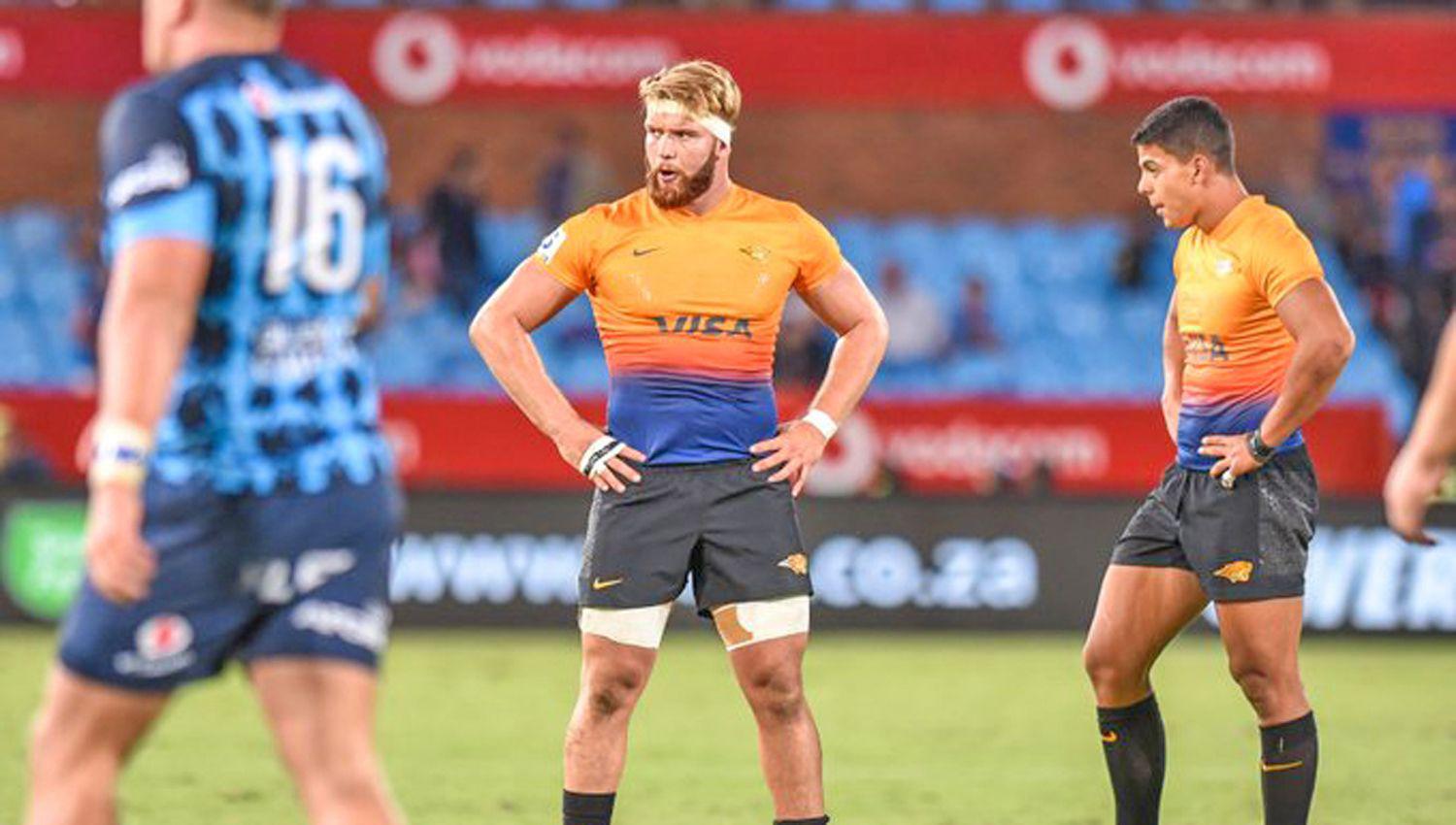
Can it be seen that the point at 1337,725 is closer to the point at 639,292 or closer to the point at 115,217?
the point at 639,292

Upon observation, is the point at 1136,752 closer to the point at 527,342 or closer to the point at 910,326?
the point at 527,342

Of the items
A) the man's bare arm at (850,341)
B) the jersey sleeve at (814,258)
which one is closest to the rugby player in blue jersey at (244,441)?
the jersey sleeve at (814,258)

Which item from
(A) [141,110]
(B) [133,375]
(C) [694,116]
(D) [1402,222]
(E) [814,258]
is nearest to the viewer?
(B) [133,375]

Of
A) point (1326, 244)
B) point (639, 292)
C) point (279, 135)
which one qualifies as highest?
point (279, 135)

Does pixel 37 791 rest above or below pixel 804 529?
above

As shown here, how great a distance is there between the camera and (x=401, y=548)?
15344 mm

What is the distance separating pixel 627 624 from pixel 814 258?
119 cm

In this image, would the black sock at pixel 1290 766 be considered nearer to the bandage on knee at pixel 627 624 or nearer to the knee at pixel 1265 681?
the knee at pixel 1265 681

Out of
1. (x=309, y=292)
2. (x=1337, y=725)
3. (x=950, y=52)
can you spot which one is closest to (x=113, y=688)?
(x=309, y=292)

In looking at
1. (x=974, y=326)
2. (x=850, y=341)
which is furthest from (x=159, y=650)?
(x=974, y=326)

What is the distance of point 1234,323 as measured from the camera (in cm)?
718

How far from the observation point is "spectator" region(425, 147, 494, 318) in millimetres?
21375

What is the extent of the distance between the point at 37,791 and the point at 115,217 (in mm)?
1093

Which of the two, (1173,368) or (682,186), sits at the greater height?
(682,186)
